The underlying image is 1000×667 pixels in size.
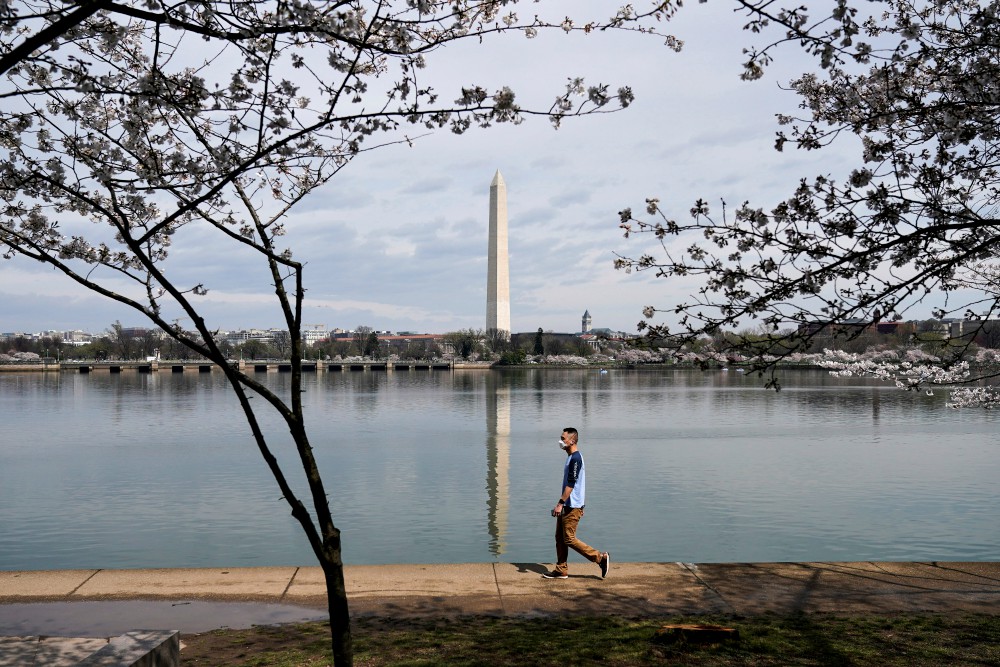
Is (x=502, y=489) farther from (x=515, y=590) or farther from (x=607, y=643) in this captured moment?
(x=607, y=643)

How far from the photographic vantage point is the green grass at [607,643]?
6.94 m

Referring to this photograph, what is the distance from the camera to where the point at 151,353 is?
18350 centimetres

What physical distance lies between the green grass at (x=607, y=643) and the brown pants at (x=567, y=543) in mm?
1787

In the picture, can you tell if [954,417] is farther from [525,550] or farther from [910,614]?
[910,614]

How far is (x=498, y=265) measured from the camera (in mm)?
113188

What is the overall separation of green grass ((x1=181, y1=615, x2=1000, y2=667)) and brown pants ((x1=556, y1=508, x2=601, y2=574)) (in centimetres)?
179

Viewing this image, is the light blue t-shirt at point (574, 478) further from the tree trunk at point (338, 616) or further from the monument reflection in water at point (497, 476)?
the monument reflection in water at point (497, 476)

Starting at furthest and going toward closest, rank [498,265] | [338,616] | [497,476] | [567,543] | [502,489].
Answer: [498,265]
[497,476]
[502,489]
[567,543]
[338,616]

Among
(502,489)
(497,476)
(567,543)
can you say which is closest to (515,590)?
(567,543)

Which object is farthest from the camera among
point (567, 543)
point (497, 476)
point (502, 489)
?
point (497, 476)

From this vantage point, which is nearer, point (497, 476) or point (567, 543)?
point (567, 543)

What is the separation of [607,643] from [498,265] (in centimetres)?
10643

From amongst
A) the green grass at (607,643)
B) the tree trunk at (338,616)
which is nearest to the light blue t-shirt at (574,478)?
the green grass at (607,643)

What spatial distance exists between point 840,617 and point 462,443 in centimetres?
2608
